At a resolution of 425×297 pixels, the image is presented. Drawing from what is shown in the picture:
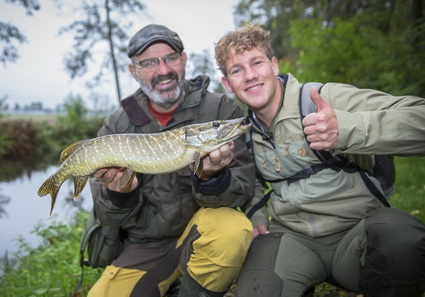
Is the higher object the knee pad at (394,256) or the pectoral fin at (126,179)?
the pectoral fin at (126,179)

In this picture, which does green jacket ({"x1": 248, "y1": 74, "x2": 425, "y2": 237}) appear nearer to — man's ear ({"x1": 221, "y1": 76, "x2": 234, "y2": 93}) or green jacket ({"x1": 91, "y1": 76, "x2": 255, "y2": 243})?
green jacket ({"x1": 91, "y1": 76, "x2": 255, "y2": 243})

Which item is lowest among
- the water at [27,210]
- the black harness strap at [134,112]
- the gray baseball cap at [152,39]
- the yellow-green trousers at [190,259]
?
the water at [27,210]

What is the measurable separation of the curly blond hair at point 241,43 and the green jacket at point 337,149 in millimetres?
443

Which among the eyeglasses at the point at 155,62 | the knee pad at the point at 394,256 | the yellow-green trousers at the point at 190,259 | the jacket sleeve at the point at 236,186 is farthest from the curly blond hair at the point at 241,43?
the knee pad at the point at 394,256

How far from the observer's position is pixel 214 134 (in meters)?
2.47

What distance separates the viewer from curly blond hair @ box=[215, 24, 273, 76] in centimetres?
293

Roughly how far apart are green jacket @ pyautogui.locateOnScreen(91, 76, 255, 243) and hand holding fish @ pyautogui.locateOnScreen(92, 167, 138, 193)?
7 centimetres

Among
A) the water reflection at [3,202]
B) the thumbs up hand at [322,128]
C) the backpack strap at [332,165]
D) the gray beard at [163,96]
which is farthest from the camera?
the water reflection at [3,202]

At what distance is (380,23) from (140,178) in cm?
979

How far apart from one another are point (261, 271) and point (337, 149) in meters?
1.07

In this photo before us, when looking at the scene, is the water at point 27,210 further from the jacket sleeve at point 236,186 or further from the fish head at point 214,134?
the fish head at point 214,134

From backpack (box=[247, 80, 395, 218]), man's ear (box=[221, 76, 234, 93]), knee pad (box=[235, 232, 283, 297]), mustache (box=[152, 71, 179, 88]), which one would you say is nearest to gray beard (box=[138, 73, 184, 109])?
mustache (box=[152, 71, 179, 88])

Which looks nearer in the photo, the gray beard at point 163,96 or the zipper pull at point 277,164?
the zipper pull at point 277,164

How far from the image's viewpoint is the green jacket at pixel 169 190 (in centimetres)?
281
